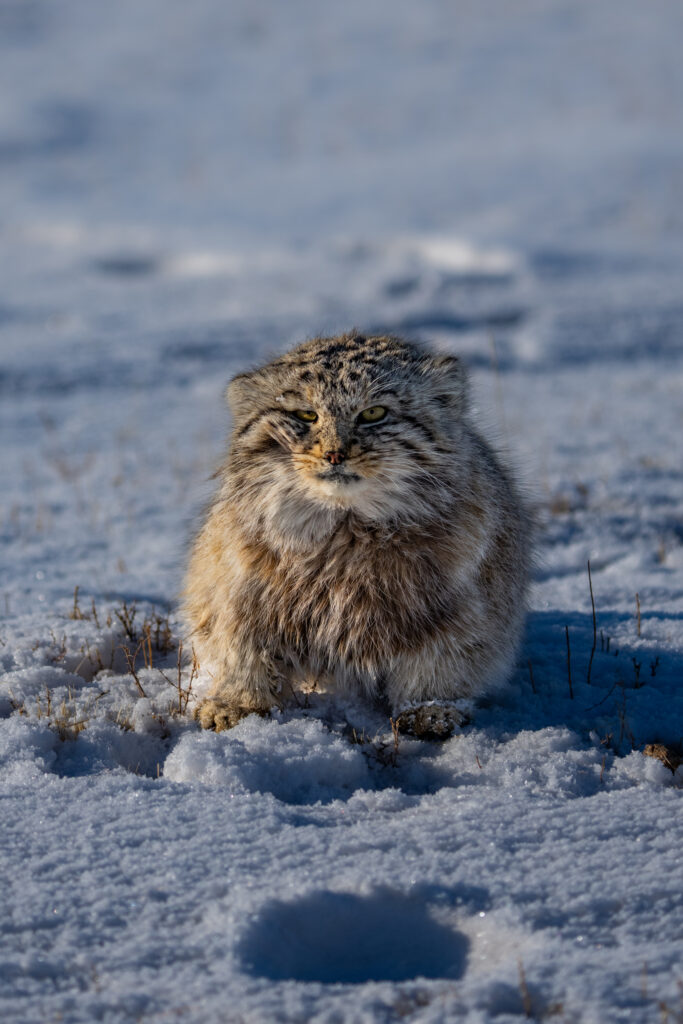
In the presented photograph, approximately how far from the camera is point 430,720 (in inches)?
152

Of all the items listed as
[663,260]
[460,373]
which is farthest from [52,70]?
[460,373]

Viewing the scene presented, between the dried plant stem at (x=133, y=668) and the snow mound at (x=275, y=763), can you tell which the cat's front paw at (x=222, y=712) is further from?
the dried plant stem at (x=133, y=668)

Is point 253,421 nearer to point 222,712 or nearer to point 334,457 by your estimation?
point 334,457

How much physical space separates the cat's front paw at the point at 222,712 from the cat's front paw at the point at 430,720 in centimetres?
57

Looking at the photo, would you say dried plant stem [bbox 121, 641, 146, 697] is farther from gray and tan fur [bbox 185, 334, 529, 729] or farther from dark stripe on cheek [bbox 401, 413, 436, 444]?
dark stripe on cheek [bbox 401, 413, 436, 444]

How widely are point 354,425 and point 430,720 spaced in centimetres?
122

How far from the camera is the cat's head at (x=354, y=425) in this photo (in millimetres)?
3633

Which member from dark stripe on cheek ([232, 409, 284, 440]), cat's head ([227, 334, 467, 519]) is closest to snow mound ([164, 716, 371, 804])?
cat's head ([227, 334, 467, 519])

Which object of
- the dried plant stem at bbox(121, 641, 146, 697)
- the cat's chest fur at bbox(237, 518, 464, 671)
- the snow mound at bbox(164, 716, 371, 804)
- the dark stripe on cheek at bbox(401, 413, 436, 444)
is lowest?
the snow mound at bbox(164, 716, 371, 804)

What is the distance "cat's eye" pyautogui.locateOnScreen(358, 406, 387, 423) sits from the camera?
12.2ft

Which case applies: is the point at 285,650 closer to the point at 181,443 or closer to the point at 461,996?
the point at 461,996

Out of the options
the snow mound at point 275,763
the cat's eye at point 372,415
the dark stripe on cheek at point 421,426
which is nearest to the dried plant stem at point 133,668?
the snow mound at point 275,763

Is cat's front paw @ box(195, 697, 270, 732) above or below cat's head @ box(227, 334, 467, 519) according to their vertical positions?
below

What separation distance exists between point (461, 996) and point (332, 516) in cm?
184
